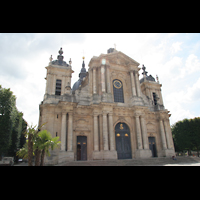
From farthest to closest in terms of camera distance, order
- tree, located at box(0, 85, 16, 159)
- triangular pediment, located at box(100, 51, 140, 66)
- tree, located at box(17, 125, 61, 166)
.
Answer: triangular pediment, located at box(100, 51, 140, 66) < tree, located at box(0, 85, 16, 159) < tree, located at box(17, 125, 61, 166)

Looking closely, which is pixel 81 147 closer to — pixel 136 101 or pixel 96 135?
pixel 96 135

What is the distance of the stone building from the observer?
63.6ft

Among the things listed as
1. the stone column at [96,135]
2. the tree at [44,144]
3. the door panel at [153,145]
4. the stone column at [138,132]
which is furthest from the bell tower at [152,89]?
the tree at [44,144]

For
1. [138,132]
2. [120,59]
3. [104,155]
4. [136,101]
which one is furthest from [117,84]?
[104,155]

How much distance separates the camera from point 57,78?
22922mm

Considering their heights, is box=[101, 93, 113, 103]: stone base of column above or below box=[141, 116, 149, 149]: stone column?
above

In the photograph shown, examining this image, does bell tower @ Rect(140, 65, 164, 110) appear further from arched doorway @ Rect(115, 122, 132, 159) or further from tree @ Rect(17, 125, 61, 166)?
tree @ Rect(17, 125, 61, 166)

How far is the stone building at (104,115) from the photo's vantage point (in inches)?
763

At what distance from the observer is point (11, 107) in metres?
22.2

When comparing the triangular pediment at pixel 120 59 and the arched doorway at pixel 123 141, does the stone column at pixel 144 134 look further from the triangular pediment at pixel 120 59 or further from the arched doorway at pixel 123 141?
the triangular pediment at pixel 120 59

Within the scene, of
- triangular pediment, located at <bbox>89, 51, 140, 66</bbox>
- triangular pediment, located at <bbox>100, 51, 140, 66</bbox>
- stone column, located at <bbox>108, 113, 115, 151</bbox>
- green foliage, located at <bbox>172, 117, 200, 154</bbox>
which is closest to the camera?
stone column, located at <bbox>108, 113, 115, 151</bbox>

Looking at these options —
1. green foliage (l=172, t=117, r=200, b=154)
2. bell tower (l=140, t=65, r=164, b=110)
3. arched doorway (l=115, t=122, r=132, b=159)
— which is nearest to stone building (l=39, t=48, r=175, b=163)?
arched doorway (l=115, t=122, r=132, b=159)
